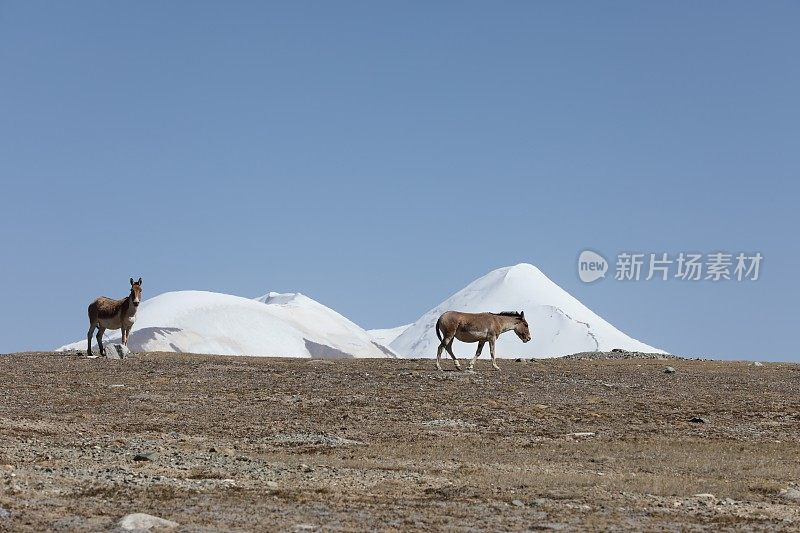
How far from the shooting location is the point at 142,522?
49.6 feet

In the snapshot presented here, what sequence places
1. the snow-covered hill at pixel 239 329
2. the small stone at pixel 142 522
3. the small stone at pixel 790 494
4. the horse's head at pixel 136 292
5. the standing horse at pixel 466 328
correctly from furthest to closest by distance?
1. the snow-covered hill at pixel 239 329
2. the horse's head at pixel 136 292
3. the standing horse at pixel 466 328
4. the small stone at pixel 790 494
5. the small stone at pixel 142 522

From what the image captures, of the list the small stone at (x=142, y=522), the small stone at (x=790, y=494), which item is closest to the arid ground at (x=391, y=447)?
the small stone at (x=790, y=494)

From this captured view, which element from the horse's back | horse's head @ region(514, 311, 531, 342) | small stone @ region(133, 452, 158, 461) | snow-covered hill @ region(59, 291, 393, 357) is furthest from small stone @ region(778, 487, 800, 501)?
snow-covered hill @ region(59, 291, 393, 357)

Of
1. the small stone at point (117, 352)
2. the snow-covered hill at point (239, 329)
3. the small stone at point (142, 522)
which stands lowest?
the small stone at point (142, 522)

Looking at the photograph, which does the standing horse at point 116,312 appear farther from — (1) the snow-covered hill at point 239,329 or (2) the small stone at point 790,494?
(1) the snow-covered hill at point 239,329

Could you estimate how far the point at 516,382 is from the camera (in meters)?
41.1

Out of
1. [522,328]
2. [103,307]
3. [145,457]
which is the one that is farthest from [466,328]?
[145,457]

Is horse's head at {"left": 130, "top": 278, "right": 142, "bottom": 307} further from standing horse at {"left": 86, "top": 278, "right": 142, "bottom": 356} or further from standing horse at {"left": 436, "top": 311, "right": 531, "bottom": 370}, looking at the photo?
standing horse at {"left": 436, "top": 311, "right": 531, "bottom": 370}

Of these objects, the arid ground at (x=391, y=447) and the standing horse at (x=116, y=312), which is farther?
the standing horse at (x=116, y=312)

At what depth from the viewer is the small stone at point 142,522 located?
14922 millimetres

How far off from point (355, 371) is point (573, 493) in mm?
26207

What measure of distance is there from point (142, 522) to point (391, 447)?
37.0 ft

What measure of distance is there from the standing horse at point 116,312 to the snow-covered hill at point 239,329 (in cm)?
8086

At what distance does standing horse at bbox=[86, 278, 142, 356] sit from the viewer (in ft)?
160
